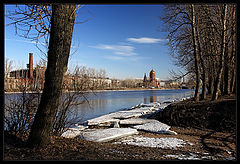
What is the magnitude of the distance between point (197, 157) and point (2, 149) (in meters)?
3.99

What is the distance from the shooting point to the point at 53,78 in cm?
393

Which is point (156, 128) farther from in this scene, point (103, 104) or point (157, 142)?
point (103, 104)

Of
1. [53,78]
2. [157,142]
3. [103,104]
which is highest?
[53,78]

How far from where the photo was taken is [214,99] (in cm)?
918

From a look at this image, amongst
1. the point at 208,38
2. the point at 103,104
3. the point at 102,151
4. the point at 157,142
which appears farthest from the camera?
the point at 103,104

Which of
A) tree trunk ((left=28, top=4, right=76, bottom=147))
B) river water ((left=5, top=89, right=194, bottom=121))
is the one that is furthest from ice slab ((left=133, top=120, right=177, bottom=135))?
tree trunk ((left=28, top=4, right=76, bottom=147))

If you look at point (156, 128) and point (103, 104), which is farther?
point (103, 104)

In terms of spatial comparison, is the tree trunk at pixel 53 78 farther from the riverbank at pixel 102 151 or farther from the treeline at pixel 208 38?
the treeline at pixel 208 38

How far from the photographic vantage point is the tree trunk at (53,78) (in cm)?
391

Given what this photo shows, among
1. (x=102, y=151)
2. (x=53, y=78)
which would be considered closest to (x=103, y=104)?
(x=102, y=151)

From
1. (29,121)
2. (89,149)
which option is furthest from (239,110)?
(29,121)

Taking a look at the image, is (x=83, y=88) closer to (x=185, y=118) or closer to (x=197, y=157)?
(x=197, y=157)

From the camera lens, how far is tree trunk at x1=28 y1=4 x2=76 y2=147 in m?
3.91

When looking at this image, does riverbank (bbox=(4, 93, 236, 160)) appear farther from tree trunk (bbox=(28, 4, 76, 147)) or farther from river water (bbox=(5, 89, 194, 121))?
river water (bbox=(5, 89, 194, 121))
